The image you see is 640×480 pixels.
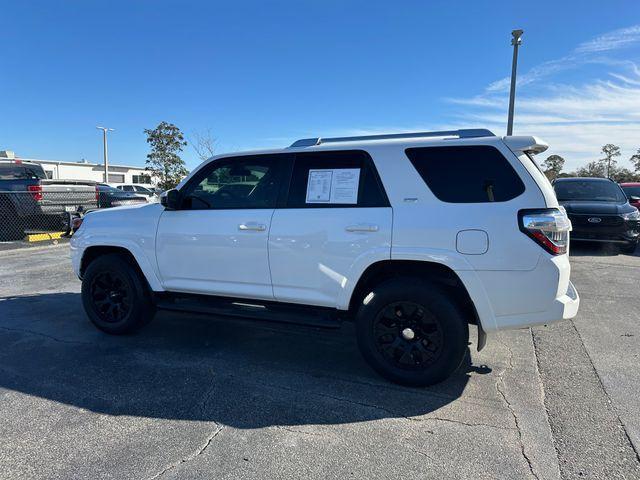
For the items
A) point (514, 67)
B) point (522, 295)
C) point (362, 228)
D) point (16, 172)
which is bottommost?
point (522, 295)

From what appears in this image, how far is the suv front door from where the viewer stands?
4.00 metres

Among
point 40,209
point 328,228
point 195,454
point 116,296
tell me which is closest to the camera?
point 195,454

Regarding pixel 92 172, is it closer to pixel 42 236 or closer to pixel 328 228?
pixel 42 236

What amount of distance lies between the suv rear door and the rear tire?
5.23 feet

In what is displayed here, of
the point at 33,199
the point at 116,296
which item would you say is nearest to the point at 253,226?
the point at 116,296

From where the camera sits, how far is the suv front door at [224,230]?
13.1 ft

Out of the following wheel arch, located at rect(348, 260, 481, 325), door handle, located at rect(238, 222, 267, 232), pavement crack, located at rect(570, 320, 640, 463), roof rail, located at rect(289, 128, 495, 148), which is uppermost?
roof rail, located at rect(289, 128, 495, 148)

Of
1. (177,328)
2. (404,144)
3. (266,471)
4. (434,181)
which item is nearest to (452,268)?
(434,181)

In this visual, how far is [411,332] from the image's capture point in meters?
3.54

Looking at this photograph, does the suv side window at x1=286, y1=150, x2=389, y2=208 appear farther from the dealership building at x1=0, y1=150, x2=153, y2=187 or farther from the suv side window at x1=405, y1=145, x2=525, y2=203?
the dealership building at x1=0, y1=150, x2=153, y2=187

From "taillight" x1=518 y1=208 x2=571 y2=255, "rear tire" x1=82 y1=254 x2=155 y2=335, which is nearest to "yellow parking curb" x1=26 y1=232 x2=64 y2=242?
"rear tire" x1=82 y1=254 x2=155 y2=335

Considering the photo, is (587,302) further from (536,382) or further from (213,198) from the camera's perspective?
(213,198)

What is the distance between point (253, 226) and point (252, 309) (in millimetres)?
807

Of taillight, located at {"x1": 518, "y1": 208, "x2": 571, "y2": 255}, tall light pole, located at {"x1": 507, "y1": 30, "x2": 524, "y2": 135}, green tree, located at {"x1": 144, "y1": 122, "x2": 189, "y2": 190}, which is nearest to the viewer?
taillight, located at {"x1": 518, "y1": 208, "x2": 571, "y2": 255}
